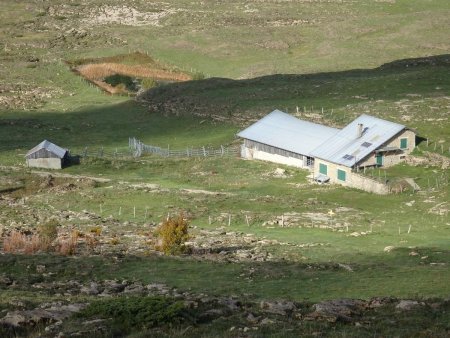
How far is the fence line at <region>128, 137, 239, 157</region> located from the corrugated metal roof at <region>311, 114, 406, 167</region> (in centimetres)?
1056

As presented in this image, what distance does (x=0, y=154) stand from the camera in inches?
3590

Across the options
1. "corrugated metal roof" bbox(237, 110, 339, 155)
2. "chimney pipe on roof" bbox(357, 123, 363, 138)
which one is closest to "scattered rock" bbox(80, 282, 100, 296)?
"corrugated metal roof" bbox(237, 110, 339, 155)

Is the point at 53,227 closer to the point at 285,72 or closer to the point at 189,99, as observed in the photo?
the point at 189,99

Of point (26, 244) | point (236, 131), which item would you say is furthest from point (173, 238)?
point (236, 131)

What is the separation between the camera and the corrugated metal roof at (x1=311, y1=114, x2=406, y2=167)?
77706mm

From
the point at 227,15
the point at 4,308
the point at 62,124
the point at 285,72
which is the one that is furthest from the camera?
the point at 227,15

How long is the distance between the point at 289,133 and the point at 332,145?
638 cm

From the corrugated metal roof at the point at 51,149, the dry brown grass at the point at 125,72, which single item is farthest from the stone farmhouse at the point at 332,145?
the dry brown grass at the point at 125,72

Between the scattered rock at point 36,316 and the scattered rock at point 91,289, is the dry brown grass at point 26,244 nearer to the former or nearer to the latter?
the scattered rock at point 91,289

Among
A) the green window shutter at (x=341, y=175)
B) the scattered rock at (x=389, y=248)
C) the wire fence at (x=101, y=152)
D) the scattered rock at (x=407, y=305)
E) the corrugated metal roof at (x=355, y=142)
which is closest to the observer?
the scattered rock at (x=407, y=305)

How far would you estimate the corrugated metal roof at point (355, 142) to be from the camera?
255ft

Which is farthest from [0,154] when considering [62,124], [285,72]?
[285,72]

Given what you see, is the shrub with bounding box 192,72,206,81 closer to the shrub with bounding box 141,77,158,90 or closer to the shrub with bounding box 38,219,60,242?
the shrub with bounding box 141,77,158,90

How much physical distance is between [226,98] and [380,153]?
3359 centimetres
